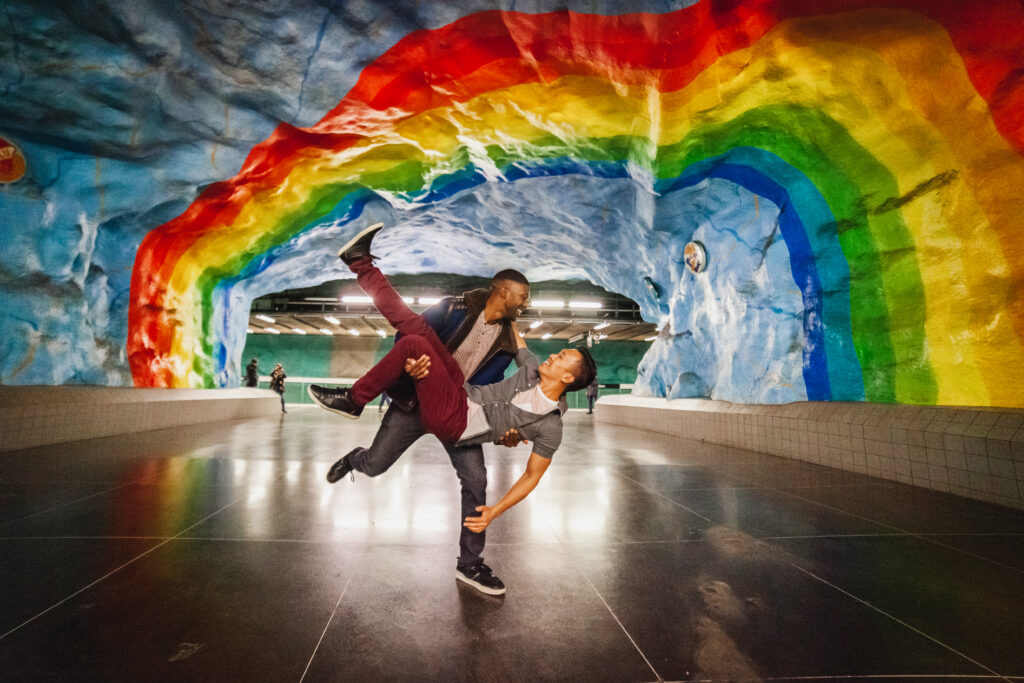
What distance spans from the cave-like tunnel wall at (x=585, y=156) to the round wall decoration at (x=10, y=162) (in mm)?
24

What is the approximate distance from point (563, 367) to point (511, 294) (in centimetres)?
49

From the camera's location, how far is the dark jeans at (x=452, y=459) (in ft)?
7.30

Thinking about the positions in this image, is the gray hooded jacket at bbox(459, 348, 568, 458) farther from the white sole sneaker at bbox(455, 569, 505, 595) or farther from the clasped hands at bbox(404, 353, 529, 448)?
the white sole sneaker at bbox(455, 569, 505, 595)

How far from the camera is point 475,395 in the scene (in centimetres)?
230

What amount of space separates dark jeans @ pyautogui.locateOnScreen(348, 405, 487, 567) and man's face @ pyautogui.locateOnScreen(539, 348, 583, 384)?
519 mm

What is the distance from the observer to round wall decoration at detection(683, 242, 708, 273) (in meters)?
8.15

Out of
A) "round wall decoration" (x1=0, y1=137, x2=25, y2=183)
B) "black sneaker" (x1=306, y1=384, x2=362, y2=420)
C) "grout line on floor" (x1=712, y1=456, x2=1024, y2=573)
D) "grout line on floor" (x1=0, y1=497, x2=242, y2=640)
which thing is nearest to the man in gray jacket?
"black sneaker" (x1=306, y1=384, x2=362, y2=420)

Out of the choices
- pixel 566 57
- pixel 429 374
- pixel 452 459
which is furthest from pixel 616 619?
pixel 566 57

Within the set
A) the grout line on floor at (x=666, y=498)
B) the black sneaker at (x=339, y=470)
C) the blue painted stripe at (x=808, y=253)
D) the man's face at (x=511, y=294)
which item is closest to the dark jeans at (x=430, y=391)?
the man's face at (x=511, y=294)

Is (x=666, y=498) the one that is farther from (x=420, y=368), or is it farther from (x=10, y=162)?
(x=10, y=162)

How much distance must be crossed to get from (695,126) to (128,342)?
9242 millimetres

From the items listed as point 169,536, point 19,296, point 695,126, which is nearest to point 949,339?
point 695,126

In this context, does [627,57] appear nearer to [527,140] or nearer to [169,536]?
[527,140]

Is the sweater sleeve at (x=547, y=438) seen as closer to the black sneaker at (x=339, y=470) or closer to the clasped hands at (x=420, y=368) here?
the clasped hands at (x=420, y=368)
